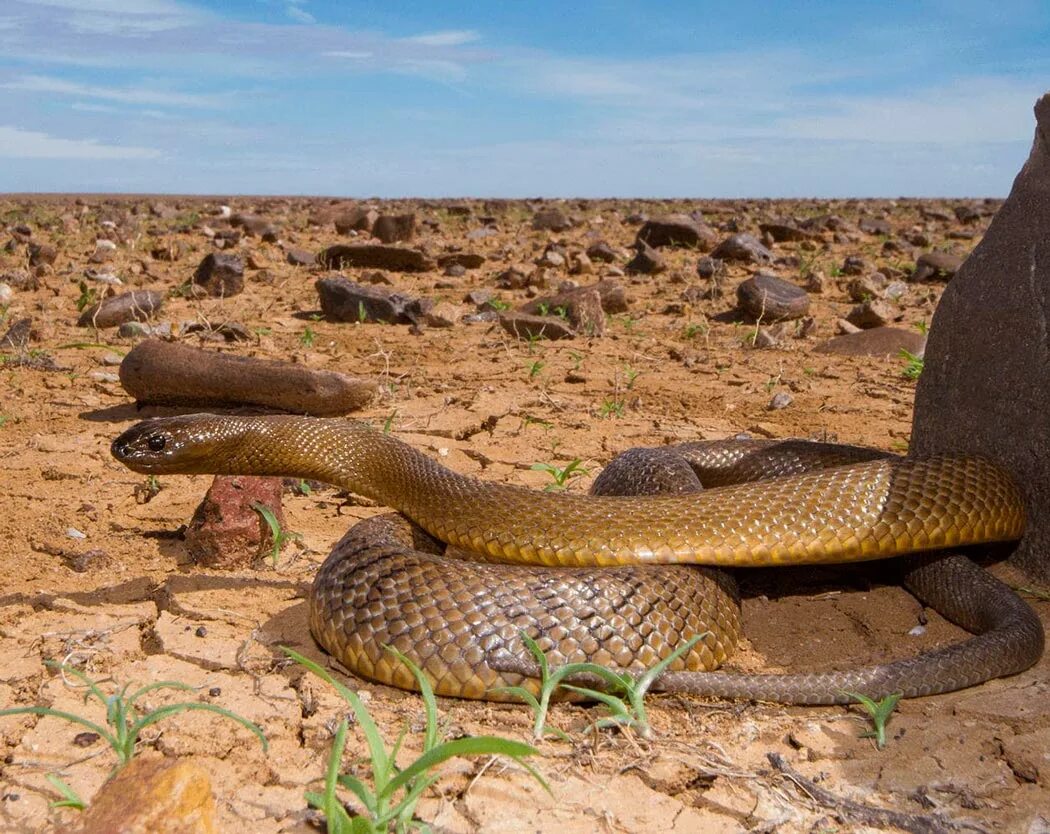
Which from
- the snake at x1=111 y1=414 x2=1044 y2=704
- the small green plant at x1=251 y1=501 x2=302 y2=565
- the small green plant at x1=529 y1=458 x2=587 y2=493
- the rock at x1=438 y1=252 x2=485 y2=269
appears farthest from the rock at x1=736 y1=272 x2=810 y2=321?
the small green plant at x1=251 y1=501 x2=302 y2=565

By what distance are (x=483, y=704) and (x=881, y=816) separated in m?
1.40

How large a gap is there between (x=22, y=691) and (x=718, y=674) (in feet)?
8.24

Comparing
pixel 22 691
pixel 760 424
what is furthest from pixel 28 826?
pixel 760 424

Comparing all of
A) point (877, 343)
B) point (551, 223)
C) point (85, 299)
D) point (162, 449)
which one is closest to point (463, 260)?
point (85, 299)

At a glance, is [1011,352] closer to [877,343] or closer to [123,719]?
[123,719]

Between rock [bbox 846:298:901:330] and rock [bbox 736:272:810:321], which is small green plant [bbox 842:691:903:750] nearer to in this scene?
rock [bbox 736:272:810:321]

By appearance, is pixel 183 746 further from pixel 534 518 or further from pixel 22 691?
pixel 534 518

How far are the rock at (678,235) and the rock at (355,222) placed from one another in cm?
613

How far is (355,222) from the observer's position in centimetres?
2309

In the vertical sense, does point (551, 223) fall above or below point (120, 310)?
above

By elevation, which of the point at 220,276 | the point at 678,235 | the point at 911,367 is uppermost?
the point at 678,235

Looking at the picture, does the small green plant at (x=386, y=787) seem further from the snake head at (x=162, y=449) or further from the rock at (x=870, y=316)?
the rock at (x=870, y=316)

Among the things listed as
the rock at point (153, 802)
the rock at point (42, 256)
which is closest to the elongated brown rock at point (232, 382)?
the rock at point (153, 802)

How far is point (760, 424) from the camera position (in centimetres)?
804
